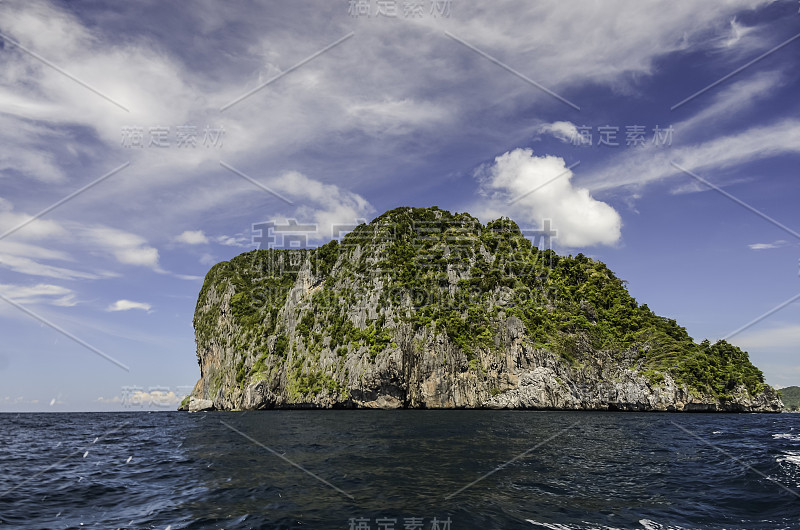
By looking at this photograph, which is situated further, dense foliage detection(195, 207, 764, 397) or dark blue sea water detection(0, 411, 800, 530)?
dense foliage detection(195, 207, 764, 397)

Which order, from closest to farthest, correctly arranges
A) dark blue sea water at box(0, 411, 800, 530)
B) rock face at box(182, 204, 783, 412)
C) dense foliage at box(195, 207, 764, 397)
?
dark blue sea water at box(0, 411, 800, 530) < rock face at box(182, 204, 783, 412) < dense foliage at box(195, 207, 764, 397)

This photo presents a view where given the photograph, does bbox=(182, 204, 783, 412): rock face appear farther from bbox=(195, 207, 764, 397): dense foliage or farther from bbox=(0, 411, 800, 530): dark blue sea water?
bbox=(0, 411, 800, 530): dark blue sea water

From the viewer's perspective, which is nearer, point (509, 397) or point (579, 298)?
point (509, 397)

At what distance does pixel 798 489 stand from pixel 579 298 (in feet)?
379

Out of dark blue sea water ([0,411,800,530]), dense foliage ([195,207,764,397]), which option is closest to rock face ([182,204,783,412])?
dense foliage ([195,207,764,397])

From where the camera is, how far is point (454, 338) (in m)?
106

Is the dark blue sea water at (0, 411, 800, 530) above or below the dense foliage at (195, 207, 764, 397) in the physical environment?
below

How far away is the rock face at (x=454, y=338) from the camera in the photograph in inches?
3893

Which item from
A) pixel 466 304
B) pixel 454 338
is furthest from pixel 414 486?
pixel 466 304

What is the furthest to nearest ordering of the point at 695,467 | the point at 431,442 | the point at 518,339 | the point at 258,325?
1. the point at 258,325
2. the point at 518,339
3. the point at 431,442
4. the point at 695,467

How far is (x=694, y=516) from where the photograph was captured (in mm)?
13297

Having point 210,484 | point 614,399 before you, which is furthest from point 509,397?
point 210,484

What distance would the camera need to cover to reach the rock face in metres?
98.9

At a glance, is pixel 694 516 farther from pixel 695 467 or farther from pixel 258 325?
pixel 258 325
